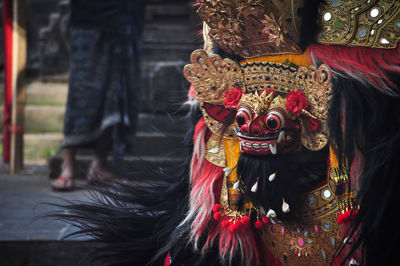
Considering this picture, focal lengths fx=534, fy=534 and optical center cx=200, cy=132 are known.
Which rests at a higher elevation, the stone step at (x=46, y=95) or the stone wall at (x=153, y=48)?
the stone wall at (x=153, y=48)

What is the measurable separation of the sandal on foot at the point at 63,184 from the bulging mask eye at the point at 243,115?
163 cm

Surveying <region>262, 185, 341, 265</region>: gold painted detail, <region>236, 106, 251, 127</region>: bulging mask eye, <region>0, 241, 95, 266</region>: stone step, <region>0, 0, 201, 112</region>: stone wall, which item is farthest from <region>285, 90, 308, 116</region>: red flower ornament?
<region>0, 0, 201, 112</region>: stone wall

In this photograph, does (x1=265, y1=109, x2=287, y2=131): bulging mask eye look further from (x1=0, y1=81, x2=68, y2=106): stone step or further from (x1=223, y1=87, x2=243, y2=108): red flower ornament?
(x1=0, y1=81, x2=68, y2=106): stone step

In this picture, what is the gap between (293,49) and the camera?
52.1 inches

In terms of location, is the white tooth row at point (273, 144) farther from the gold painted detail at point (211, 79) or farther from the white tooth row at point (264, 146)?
the gold painted detail at point (211, 79)

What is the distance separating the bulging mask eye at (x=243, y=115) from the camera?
4.43 ft

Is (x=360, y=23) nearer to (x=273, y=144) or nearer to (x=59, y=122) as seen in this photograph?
(x=273, y=144)

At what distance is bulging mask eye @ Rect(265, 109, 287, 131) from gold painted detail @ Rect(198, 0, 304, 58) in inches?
6.1

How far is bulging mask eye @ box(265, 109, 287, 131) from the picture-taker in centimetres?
132

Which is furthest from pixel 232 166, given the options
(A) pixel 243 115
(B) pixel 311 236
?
(B) pixel 311 236

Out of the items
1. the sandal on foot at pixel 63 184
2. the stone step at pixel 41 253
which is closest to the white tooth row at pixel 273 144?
the stone step at pixel 41 253

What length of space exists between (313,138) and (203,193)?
340 mm

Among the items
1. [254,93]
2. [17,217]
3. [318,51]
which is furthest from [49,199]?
[318,51]

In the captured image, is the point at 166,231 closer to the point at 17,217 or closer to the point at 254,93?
the point at 254,93
